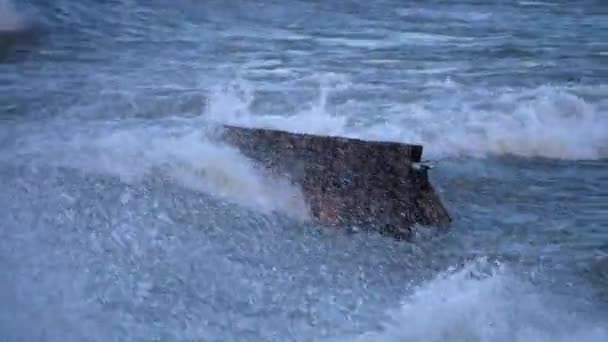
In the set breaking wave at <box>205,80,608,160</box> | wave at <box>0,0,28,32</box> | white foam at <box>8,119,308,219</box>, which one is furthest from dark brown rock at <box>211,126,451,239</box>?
wave at <box>0,0,28,32</box>

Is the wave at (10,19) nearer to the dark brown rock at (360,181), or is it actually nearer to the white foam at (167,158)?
the white foam at (167,158)

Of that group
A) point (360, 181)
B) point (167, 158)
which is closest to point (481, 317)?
point (360, 181)

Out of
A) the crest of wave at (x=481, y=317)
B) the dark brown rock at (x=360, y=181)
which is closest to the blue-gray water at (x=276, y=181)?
the crest of wave at (x=481, y=317)

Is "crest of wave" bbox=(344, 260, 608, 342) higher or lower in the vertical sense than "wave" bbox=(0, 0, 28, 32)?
lower

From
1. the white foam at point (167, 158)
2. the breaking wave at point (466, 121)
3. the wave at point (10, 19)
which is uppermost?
the wave at point (10, 19)

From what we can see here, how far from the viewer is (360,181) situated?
537 centimetres

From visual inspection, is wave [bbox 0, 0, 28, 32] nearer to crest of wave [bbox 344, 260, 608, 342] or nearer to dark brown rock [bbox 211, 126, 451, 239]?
dark brown rock [bbox 211, 126, 451, 239]

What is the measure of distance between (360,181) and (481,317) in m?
1.31

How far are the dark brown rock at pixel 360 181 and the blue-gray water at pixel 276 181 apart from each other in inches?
4.9

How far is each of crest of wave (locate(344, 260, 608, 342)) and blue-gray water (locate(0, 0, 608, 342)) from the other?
1 centimetres

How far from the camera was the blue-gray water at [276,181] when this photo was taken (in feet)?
14.0

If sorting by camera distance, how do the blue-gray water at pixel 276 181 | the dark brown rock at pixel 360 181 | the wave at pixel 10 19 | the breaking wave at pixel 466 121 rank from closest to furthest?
the blue-gray water at pixel 276 181, the dark brown rock at pixel 360 181, the breaking wave at pixel 466 121, the wave at pixel 10 19

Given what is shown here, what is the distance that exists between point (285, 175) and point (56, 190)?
1170 mm

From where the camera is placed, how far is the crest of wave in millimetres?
4109
